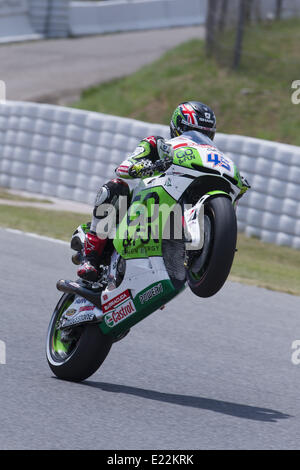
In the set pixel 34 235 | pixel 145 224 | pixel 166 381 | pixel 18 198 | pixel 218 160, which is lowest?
pixel 18 198

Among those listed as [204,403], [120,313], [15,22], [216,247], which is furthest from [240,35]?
[216,247]

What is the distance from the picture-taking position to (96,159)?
1412 centimetres

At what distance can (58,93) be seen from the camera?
66.5 ft

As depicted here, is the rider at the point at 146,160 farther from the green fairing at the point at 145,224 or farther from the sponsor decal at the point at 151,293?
the sponsor decal at the point at 151,293

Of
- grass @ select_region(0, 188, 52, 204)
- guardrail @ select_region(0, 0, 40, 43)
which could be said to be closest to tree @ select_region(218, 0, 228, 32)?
grass @ select_region(0, 188, 52, 204)

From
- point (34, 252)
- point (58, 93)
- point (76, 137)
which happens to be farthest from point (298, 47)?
point (34, 252)

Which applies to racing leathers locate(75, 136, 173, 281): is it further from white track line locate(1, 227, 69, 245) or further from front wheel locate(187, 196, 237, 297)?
white track line locate(1, 227, 69, 245)

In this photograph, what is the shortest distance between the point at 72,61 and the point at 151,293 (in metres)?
19.1

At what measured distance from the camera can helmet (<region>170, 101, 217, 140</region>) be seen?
5.61 metres

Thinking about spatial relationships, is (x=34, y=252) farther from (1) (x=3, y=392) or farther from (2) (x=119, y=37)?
(2) (x=119, y=37)

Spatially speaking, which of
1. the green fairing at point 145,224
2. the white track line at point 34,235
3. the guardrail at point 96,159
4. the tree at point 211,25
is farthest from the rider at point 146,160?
the tree at point 211,25

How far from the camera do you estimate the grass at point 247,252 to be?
1020 cm

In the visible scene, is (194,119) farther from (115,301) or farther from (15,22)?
(15,22)

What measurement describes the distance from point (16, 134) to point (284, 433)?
420 inches
